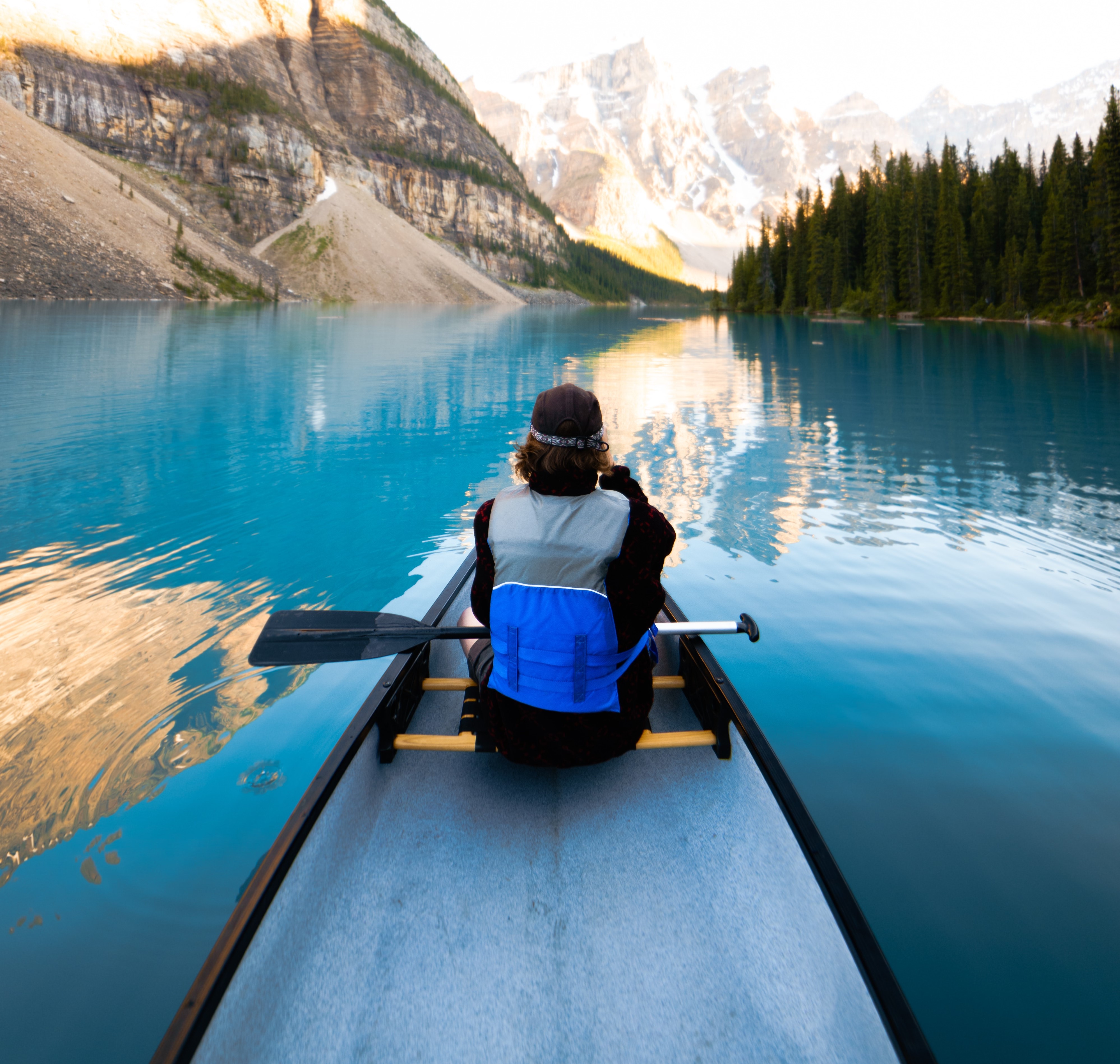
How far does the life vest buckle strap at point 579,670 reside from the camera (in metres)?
2.71

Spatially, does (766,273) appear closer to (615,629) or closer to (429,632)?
(429,632)

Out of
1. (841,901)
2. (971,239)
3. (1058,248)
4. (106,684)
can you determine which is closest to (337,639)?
(106,684)

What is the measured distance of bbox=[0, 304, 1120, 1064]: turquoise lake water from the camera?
112 inches

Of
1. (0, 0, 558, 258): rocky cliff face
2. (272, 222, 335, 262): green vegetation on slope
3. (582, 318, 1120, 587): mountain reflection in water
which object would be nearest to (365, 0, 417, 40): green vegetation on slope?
(0, 0, 558, 258): rocky cliff face

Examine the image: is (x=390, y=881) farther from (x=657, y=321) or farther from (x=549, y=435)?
(x=657, y=321)

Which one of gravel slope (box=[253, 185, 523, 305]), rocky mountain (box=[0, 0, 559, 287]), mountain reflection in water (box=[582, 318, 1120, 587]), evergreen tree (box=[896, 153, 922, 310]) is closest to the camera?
mountain reflection in water (box=[582, 318, 1120, 587])

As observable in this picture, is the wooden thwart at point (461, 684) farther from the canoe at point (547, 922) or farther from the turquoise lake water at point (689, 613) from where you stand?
the turquoise lake water at point (689, 613)

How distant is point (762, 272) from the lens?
96.0 m

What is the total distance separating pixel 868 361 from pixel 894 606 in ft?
80.2

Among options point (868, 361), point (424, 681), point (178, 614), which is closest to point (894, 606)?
point (424, 681)

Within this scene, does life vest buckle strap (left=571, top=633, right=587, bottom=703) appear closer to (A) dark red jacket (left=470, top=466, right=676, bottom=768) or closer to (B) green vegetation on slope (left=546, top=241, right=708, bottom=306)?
(A) dark red jacket (left=470, top=466, right=676, bottom=768)

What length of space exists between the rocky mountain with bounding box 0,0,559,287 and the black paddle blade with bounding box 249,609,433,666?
89.0 m

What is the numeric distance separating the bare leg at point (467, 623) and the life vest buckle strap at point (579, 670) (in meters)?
1.09

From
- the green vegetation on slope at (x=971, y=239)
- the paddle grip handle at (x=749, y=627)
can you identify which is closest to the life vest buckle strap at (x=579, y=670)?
the paddle grip handle at (x=749, y=627)
